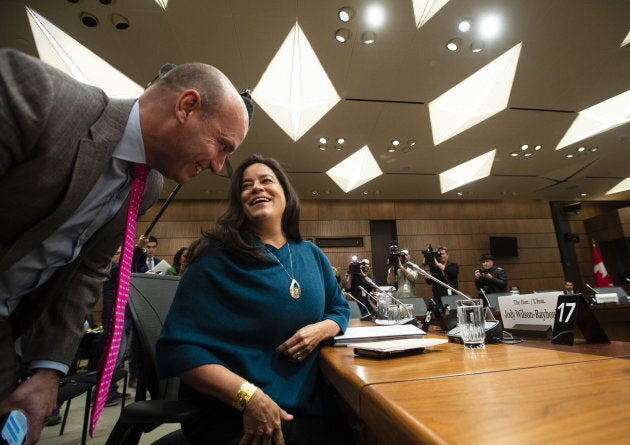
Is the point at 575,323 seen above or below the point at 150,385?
above

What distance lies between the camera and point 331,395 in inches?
41.0

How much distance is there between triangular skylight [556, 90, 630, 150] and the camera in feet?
17.5

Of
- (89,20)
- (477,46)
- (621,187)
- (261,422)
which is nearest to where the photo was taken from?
(261,422)

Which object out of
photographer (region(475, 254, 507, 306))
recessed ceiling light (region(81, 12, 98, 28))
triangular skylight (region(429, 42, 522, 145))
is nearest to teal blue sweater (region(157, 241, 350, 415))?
recessed ceiling light (region(81, 12, 98, 28))

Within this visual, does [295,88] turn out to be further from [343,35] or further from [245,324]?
[245,324]

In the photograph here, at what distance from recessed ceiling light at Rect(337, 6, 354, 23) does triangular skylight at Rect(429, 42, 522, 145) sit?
2121 millimetres

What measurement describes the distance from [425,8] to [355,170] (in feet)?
14.2

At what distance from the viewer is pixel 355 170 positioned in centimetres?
755

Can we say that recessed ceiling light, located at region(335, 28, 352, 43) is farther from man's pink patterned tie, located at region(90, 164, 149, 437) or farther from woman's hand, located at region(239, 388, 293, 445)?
woman's hand, located at region(239, 388, 293, 445)

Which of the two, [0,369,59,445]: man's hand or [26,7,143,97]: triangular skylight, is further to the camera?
[26,7,143,97]: triangular skylight

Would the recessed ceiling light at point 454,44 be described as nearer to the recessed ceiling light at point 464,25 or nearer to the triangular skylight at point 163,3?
the recessed ceiling light at point 464,25

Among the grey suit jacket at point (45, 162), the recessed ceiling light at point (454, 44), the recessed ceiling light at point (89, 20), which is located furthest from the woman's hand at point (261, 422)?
the recessed ceiling light at point (454, 44)

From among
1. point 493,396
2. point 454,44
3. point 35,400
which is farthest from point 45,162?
point 454,44

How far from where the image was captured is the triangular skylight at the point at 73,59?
3402 mm
